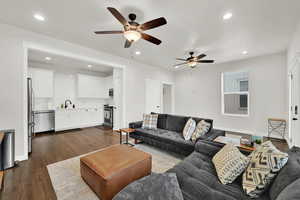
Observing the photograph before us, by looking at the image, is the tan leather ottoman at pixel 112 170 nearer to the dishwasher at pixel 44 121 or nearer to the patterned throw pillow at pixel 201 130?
the patterned throw pillow at pixel 201 130

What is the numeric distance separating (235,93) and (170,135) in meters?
3.73

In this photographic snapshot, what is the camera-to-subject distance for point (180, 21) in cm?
248

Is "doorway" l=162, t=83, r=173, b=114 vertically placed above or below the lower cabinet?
above

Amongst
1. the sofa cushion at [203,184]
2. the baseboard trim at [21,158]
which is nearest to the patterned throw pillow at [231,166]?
the sofa cushion at [203,184]

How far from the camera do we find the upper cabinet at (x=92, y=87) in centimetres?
556

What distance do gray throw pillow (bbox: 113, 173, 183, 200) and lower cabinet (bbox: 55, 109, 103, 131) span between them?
16.4ft

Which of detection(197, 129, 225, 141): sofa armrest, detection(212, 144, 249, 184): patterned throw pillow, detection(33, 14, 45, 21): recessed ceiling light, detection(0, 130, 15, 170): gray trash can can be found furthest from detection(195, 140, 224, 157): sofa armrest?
detection(33, 14, 45, 21): recessed ceiling light

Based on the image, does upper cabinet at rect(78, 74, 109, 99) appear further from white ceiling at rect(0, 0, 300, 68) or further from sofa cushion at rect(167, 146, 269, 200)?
sofa cushion at rect(167, 146, 269, 200)

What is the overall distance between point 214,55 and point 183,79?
2.32 meters

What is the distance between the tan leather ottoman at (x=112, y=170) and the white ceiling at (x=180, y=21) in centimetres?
245

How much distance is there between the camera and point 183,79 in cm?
658

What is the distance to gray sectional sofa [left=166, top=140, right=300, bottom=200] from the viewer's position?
90cm

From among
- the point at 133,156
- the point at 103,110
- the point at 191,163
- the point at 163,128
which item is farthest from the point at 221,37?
the point at 103,110

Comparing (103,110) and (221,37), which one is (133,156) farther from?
(103,110)
